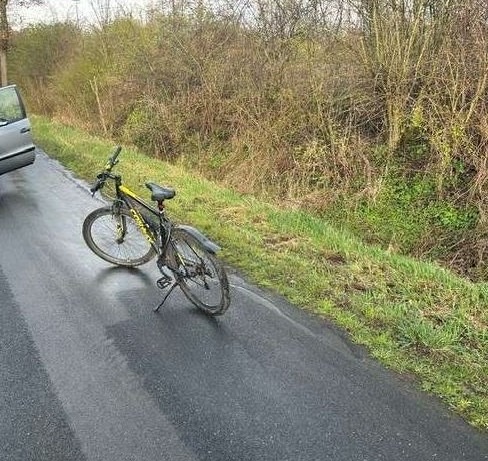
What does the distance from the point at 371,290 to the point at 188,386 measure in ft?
7.38

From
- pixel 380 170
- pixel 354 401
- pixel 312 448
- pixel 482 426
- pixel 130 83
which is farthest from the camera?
pixel 130 83

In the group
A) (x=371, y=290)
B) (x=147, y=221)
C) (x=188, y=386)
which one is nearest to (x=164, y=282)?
(x=147, y=221)

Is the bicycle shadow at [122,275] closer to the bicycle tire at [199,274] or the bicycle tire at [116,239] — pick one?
the bicycle tire at [116,239]

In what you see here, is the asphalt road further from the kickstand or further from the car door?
the car door

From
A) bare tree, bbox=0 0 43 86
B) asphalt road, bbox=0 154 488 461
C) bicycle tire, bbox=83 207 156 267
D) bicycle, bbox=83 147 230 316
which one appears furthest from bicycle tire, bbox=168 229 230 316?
bare tree, bbox=0 0 43 86

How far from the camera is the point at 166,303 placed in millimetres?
4883

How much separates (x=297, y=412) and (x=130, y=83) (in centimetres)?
1378

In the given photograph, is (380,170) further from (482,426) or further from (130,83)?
(130,83)

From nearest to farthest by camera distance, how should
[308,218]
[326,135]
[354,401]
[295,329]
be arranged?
[354,401]
[295,329]
[308,218]
[326,135]

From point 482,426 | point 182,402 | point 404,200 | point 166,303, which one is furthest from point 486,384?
point 404,200

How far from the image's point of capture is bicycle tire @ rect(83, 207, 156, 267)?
5562mm

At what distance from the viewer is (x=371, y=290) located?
515 centimetres

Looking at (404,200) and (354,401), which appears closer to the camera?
(354,401)

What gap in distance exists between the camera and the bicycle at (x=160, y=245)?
180 inches
